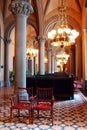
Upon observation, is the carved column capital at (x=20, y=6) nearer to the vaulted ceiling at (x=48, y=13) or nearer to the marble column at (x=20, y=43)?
the marble column at (x=20, y=43)

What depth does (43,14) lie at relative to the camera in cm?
1698

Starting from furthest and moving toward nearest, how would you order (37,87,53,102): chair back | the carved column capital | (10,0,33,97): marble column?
(10,0,33,97): marble column < the carved column capital < (37,87,53,102): chair back

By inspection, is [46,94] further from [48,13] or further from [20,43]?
[48,13]

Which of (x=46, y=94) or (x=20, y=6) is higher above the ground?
(x=20, y=6)

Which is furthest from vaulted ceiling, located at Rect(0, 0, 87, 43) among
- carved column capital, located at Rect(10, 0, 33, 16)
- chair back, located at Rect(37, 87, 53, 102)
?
chair back, located at Rect(37, 87, 53, 102)

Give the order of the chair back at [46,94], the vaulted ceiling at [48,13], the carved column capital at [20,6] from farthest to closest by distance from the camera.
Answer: the vaulted ceiling at [48,13] → the carved column capital at [20,6] → the chair back at [46,94]

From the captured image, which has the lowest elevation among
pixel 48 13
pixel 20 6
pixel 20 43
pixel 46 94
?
pixel 46 94

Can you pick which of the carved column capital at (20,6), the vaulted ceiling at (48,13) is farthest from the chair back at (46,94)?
the vaulted ceiling at (48,13)

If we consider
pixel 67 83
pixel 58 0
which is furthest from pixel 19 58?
pixel 58 0

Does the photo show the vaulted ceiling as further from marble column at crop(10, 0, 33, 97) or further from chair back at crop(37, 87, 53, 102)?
chair back at crop(37, 87, 53, 102)

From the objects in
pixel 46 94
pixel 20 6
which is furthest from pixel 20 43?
pixel 46 94

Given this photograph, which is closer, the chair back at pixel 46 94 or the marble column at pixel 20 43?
the chair back at pixel 46 94

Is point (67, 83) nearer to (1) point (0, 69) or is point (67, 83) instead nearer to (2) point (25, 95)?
(2) point (25, 95)

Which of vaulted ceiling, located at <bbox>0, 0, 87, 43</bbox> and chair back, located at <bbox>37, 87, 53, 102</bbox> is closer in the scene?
chair back, located at <bbox>37, 87, 53, 102</bbox>
